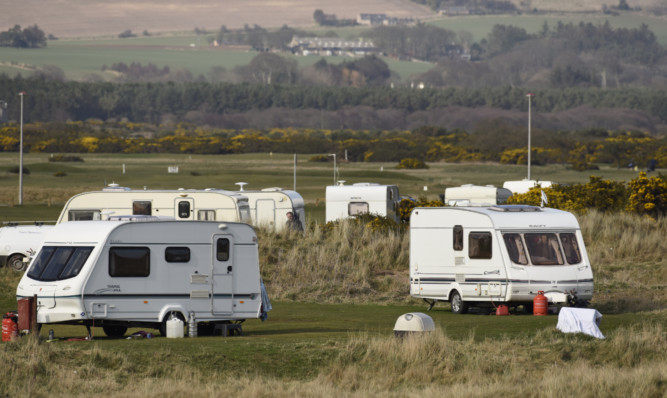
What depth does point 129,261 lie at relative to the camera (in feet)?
70.6

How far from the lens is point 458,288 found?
26547 millimetres

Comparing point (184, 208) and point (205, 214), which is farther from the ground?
point (184, 208)

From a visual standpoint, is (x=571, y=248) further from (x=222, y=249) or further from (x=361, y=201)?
(x=361, y=201)

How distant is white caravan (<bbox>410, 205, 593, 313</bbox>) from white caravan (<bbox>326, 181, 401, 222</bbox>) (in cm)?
1657

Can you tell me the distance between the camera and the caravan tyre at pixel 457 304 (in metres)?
26.6

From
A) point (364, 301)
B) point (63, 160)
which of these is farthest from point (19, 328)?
point (63, 160)

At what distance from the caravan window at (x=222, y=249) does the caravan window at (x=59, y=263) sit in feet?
8.15

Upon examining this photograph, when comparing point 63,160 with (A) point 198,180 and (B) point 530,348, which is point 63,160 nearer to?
(A) point 198,180

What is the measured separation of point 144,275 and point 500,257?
337 inches

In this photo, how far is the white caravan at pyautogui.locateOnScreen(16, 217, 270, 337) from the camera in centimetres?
2109

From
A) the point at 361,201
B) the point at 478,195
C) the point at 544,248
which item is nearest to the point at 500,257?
the point at 544,248

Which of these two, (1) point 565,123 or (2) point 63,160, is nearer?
(2) point 63,160

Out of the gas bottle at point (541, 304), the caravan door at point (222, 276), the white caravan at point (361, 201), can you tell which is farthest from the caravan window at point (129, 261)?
the white caravan at point (361, 201)

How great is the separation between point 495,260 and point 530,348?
5846 millimetres
